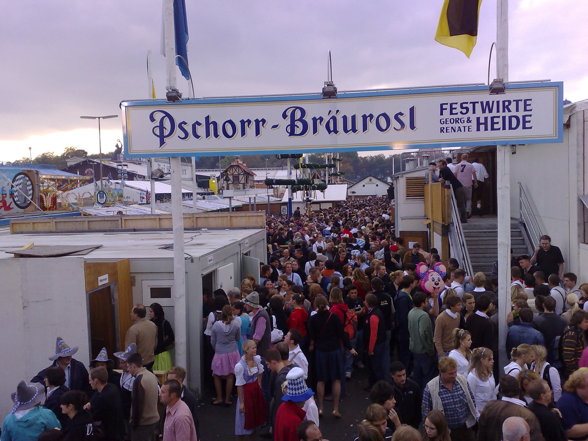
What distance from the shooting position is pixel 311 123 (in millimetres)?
6801

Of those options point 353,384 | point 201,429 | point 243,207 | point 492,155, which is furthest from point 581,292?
point 243,207

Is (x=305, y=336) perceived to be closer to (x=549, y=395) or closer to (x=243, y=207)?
(x=549, y=395)

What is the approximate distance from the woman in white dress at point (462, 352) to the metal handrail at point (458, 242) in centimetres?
660

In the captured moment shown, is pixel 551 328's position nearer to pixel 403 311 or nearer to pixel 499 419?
pixel 403 311

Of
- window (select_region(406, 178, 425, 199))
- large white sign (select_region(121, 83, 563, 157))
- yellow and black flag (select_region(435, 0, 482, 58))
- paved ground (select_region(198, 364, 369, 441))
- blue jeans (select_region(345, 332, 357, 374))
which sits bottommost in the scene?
paved ground (select_region(198, 364, 369, 441))

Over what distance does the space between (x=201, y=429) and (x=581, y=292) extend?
559 centimetres

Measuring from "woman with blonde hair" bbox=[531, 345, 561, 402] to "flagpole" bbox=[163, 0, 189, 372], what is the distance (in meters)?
4.29

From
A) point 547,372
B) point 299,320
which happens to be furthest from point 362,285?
point 547,372

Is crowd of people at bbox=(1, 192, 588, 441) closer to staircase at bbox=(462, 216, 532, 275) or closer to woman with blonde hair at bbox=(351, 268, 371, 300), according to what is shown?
woman with blonde hair at bbox=(351, 268, 371, 300)

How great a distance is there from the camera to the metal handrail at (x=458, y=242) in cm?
1215

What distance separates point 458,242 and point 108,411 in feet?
32.4

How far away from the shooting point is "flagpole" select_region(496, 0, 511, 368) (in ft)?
20.7

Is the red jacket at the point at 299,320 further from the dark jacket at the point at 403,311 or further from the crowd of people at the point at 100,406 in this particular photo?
the crowd of people at the point at 100,406

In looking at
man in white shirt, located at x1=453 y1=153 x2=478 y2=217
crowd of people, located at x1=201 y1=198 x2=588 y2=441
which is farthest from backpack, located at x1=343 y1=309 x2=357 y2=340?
man in white shirt, located at x1=453 y1=153 x2=478 y2=217
